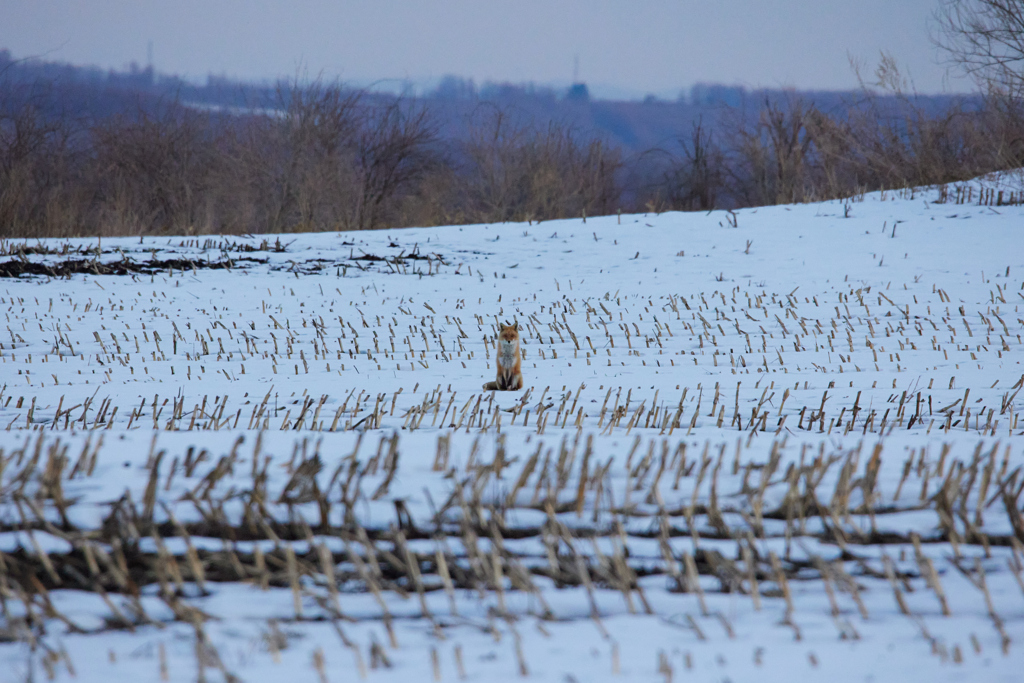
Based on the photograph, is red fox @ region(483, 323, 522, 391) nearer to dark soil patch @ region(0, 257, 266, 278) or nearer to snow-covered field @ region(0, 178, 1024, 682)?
snow-covered field @ region(0, 178, 1024, 682)

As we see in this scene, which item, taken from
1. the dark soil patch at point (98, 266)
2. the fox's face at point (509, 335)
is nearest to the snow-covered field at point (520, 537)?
the fox's face at point (509, 335)

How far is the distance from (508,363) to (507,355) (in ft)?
0.32

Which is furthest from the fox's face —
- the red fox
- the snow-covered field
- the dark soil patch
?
the dark soil patch

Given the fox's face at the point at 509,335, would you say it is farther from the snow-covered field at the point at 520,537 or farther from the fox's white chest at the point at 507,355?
the snow-covered field at the point at 520,537

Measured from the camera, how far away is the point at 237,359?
1122cm

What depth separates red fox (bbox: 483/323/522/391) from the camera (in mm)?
8711

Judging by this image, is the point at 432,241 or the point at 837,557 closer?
the point at 837,557

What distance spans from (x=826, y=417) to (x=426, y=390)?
4.37 metres

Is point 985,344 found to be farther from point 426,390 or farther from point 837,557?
point 837,557

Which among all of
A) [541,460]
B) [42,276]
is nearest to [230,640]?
[541,460]

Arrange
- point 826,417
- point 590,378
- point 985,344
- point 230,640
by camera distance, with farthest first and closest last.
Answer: point 985,344 → point 590,378 → point 826,417 → point 230,640

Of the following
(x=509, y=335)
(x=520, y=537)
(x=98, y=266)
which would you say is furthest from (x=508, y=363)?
(x=98, y=266)

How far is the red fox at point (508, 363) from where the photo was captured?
8711mm

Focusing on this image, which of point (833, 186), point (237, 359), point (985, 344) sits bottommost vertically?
point (237, 359)
